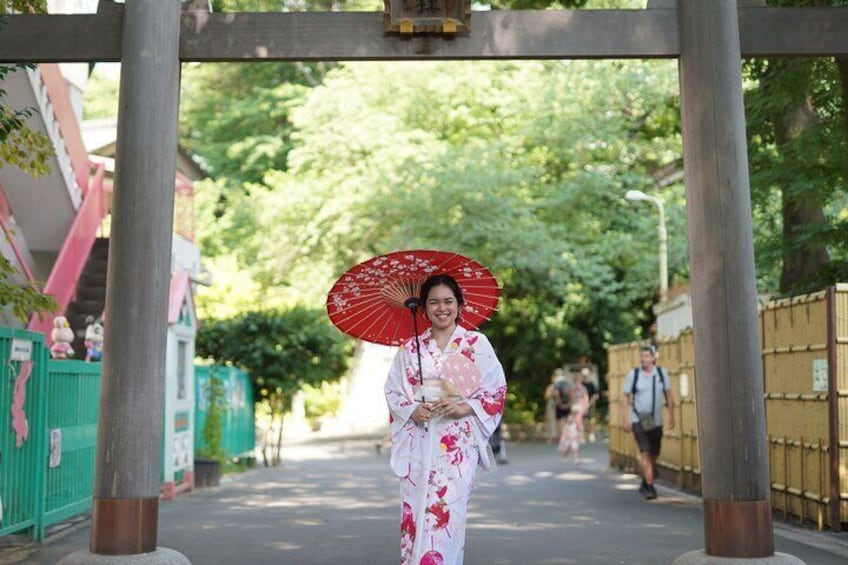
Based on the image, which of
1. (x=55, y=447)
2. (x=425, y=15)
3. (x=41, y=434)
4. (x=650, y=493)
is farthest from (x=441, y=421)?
(x=650, y=493)

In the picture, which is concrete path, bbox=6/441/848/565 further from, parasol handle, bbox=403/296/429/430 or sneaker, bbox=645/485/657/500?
parasol handle, bbox=403/296/429/430

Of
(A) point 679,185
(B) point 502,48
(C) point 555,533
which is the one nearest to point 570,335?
(A) point 679,185

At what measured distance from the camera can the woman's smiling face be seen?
23.1 feet

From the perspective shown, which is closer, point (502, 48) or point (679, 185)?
point (502, 48)

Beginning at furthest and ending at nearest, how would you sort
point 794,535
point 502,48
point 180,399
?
point 180,399 < point 794,535 < point 502,48

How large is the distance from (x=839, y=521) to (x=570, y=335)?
2576 centimetres

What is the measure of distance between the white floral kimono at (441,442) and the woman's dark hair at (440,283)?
0.65ft

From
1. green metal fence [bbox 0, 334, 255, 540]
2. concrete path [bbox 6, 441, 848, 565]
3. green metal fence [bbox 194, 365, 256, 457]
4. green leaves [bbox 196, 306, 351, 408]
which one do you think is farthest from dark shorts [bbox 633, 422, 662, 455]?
green leaves [bbox 196, 306, 351, 408]

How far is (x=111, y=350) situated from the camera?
7.93 metres

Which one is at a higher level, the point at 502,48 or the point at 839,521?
the point at 502,48

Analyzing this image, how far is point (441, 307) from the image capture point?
7.04 m

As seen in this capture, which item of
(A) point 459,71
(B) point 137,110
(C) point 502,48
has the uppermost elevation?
(A) point 459,71

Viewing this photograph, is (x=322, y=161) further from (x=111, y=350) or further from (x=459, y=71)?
(x=111, y=350)

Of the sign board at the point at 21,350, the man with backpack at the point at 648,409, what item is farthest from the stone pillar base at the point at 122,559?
the man with backpack at the point at 648,409
